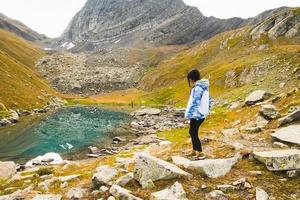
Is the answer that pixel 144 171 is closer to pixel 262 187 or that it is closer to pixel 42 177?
pixel 262 187

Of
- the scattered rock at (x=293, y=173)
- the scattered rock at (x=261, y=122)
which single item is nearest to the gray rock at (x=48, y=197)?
the scattered rock at (x=293, y=173)

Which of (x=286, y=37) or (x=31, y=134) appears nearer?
(x=31, y=134)

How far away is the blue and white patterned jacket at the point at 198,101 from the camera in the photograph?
603 inches

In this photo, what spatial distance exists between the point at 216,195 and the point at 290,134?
6902 millimetres

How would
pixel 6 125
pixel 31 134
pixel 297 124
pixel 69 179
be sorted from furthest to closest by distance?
pixel 6 125, pixel 31 134, pixel 297 124, pixel 69 179

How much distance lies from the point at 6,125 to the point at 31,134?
9.97m

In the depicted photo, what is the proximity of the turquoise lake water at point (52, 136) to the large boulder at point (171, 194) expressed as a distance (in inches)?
1116

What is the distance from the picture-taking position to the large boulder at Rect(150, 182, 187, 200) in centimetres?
1180

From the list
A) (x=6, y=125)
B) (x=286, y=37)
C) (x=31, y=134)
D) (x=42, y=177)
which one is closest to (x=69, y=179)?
(x=42, y=177)

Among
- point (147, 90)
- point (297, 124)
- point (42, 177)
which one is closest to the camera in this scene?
point (42, 177)

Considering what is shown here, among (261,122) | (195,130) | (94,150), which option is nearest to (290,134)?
(195,130)

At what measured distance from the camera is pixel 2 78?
86438mm

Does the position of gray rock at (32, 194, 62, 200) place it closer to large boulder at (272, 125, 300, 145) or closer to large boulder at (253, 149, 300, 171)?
large boulder at (253, 149, 300, 171)

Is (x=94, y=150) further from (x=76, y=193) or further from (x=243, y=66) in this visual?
(x=243, y=66)
